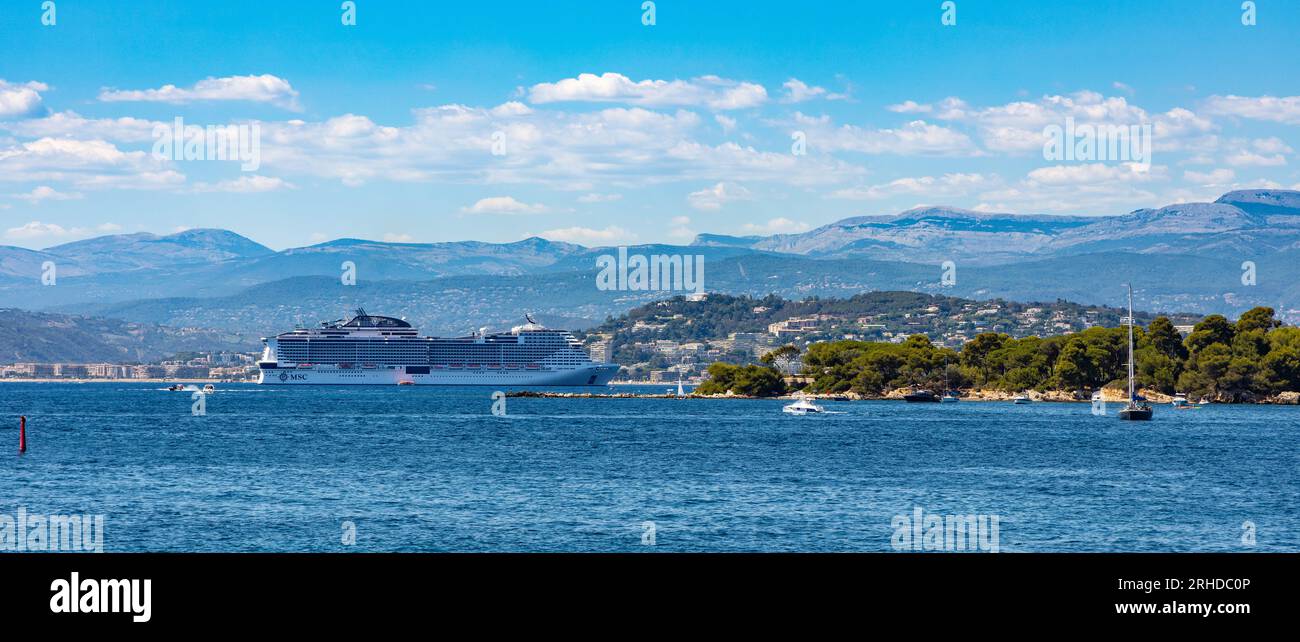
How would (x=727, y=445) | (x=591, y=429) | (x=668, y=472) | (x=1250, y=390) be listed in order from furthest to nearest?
(x=1250, y=390), (x=591, y=429), (x=727, y=445), (x=668, y=472)

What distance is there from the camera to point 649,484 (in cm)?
4697

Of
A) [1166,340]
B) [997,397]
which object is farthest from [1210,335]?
[997,397]

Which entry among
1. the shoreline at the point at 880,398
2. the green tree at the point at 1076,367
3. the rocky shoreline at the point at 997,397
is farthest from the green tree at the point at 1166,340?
the shoreline at the point at 880,398

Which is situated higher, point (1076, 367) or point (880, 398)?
point (1076, 367)

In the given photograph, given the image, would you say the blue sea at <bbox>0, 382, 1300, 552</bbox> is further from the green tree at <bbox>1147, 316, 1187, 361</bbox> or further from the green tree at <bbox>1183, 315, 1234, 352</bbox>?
the green tree at <bbox>1147, 316, 1187, 361</bbox>

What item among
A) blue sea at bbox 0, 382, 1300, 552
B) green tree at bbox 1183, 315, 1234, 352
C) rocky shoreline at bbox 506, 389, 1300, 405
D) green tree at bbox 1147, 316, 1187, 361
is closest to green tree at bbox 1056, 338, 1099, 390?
rocky shoreline at bbox 506, 389, 1300, 405

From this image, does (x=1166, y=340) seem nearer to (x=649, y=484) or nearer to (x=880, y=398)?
(x=880, y=398)

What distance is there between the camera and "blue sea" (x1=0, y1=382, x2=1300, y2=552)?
111 feet
